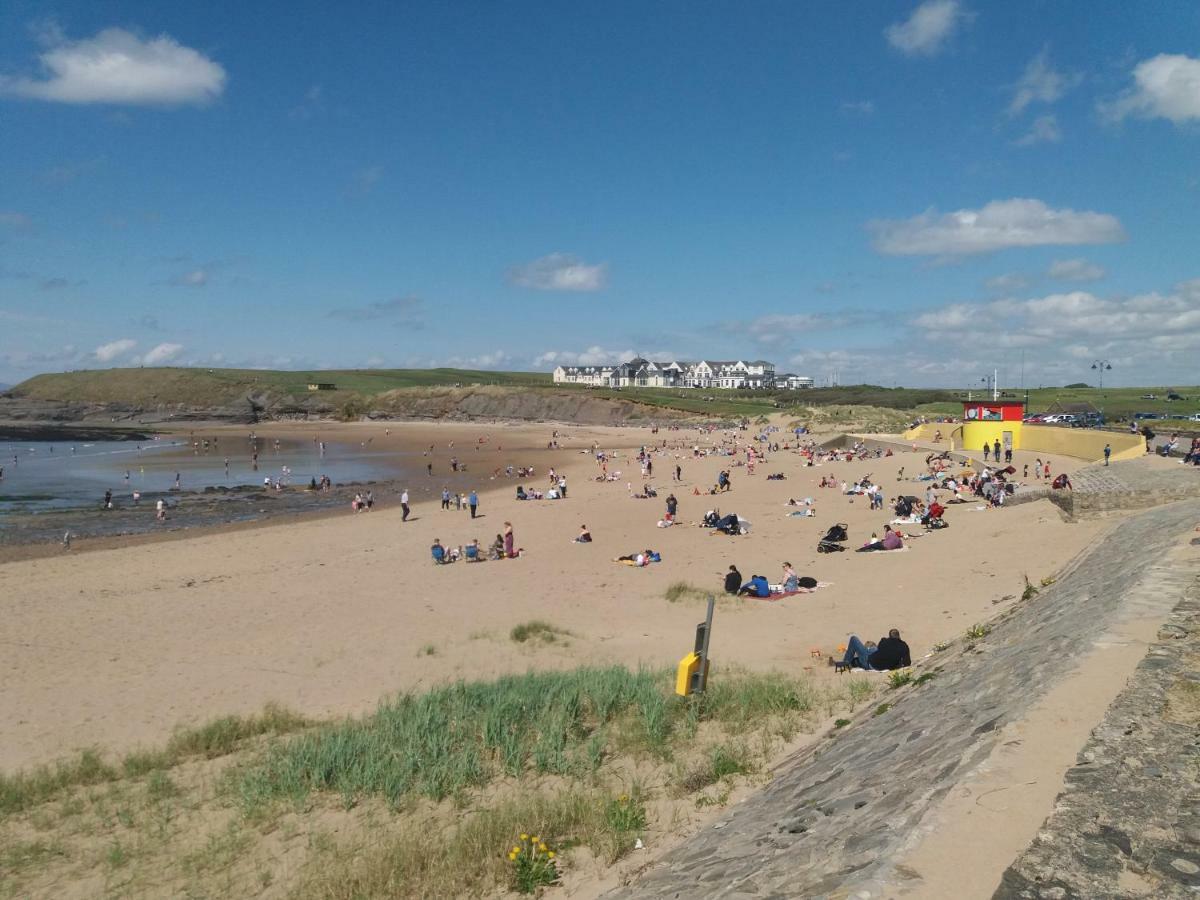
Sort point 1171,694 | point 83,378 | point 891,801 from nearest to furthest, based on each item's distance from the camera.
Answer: point 891,801, point 1171,694, point 83,378

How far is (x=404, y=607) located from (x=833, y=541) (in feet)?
38.0

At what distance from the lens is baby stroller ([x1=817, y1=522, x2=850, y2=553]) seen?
2031 cm

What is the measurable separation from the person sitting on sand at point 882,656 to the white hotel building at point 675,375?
508ft

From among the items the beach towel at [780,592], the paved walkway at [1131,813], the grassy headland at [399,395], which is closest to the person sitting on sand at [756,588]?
the beach towel at [780,592]

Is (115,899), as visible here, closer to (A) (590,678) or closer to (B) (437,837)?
(B) (437,837)

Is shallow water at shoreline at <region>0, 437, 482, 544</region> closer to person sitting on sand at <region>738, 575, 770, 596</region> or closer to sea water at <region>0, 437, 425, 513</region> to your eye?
sea water at <region>0, 437, 425, 513</region>

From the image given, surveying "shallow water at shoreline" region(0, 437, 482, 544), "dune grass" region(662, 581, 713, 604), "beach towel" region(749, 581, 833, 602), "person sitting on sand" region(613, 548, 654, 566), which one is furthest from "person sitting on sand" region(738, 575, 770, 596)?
"shallow water at shoreline" region(0, 437, 482, 544)

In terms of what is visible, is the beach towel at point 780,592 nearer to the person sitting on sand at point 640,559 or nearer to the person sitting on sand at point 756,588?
the person sitting on sand at point 756,588

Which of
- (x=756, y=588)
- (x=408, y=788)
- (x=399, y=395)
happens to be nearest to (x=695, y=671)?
(x=408, y=788)

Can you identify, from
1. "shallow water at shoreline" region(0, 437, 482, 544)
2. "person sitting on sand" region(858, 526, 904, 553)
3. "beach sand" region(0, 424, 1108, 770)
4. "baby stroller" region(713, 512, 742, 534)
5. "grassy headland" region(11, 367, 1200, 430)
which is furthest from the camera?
"grassy headland" region(11, 367, 1200, 430)

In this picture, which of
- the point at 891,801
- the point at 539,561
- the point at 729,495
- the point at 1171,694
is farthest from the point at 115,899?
the point at 729,495

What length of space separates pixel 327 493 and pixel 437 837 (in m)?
34.4

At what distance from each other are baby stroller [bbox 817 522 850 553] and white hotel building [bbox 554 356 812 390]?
144434mm

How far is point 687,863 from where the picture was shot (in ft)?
17.2
